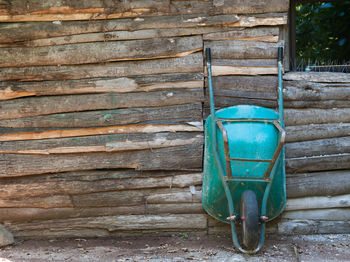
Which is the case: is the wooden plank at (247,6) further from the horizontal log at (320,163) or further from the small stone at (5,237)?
the small stone at (5,237)

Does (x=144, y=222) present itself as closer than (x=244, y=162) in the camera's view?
No

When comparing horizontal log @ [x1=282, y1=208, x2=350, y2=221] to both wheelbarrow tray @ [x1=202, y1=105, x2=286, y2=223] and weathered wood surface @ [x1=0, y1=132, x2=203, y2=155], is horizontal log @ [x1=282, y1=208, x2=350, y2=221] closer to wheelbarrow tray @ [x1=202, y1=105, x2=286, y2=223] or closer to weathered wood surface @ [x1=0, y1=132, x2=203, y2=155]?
wheelbarrow tray @ [x1=202, y1=105, x2=286, y2=223]

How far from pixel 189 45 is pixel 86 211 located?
5.80ft

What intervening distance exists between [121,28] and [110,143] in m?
1.02

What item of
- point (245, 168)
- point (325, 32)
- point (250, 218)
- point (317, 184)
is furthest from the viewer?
point (325, 32)

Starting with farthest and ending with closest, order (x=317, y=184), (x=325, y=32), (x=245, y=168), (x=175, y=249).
A: (x=325, y=32) < (x=317, y=184) < (x=175, y=249) < (x=245, y=168)

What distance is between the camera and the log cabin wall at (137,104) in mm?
3725

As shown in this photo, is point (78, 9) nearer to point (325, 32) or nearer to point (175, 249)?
point (175, 249)

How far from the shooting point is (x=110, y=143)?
148 inches

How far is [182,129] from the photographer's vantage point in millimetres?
3760

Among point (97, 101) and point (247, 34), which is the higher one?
point (247, 34)

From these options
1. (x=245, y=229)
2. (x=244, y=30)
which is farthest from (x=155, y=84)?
(x=245, y=229)

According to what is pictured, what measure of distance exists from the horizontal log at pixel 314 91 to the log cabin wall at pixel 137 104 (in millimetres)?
20

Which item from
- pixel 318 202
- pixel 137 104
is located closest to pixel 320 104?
pixel 318 202
